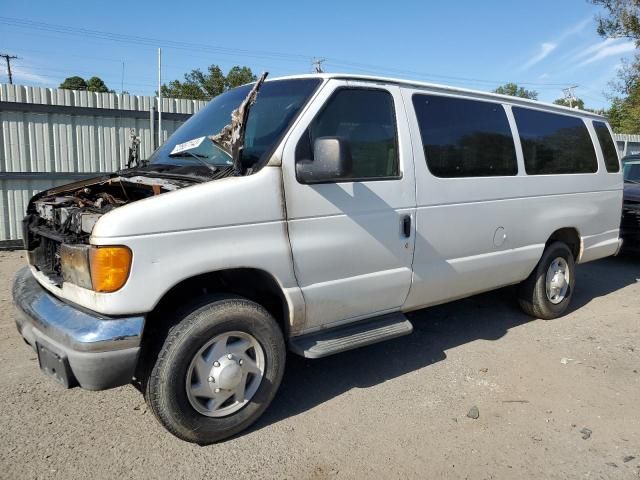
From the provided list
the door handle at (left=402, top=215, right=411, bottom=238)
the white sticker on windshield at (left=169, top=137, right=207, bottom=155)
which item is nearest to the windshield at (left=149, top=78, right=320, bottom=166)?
the white sticker on windshield at (left=169, top=137, right=207, bottom=155)

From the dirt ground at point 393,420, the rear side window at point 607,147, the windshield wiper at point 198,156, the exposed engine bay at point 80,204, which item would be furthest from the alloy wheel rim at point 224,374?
the rear side window at point 607,147

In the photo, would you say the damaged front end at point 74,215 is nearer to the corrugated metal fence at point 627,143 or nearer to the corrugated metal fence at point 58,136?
the corrugated metal fence at point 58,136

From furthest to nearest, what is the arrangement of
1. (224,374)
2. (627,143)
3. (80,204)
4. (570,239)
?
(627,143) → (570,239) → (80,204) → (224,374)

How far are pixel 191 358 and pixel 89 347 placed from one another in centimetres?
55

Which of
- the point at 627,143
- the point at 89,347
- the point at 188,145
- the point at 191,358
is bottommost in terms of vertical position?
the point at 191,358

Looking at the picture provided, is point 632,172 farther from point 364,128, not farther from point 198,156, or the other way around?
point 198,156

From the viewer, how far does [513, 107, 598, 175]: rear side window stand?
497 cm

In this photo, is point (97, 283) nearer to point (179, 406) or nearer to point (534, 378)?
point (179, 406)

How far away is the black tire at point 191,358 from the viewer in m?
2.92

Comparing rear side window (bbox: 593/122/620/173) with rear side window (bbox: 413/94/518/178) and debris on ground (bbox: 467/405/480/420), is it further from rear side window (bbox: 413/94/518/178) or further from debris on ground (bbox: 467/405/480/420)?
debris on ground (bbox: 467/405/480/420)

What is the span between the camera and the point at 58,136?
27.8 ft

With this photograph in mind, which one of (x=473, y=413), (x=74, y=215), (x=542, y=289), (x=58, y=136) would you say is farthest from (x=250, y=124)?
(x=58, y=136)

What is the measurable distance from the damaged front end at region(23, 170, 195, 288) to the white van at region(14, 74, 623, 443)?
18 millimetres

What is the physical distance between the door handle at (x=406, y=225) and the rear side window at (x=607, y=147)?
11.3 ft
